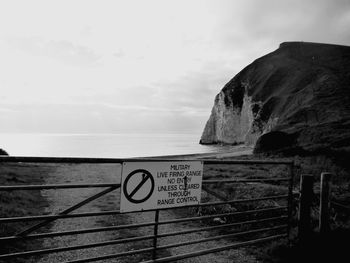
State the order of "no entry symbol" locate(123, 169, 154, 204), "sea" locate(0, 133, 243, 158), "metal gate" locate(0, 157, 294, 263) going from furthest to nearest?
"sea" locate(0, 133, 243, 158) < "no entry symbol" locate(123, 169, 154, 204) < "metal gate" locate(0, 157, 294, 263)

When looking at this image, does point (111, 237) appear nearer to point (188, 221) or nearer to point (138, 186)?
point (188, 221)

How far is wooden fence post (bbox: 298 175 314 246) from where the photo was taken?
5883mm

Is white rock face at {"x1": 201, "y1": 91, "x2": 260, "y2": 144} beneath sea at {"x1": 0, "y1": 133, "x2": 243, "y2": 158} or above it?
above

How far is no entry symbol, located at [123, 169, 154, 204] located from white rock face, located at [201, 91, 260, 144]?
7474 cm

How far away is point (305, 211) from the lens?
589 centimetres

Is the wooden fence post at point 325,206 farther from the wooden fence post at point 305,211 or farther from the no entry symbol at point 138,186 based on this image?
the no entry symbol at point 138,186

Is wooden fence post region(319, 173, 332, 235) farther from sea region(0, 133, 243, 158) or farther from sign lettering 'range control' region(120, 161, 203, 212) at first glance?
sea region(0, 133, 243, 158)

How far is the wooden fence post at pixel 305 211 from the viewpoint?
5883mm

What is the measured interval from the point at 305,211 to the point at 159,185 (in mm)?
3306

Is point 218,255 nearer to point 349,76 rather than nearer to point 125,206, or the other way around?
point 125,206

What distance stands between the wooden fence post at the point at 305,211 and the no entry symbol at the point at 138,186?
3380 mm

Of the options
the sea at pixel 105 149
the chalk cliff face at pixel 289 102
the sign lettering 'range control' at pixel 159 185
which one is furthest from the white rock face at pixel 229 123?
the sign lettering 'range control' at pixel 159 185

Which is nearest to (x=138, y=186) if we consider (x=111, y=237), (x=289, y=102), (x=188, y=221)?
(x=111, y=237)

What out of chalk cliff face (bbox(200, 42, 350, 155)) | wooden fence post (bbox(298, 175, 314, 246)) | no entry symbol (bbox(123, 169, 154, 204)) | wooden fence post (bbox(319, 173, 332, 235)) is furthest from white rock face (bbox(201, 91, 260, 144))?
no entry symbol (bbox(123, 169, 154, 204))
